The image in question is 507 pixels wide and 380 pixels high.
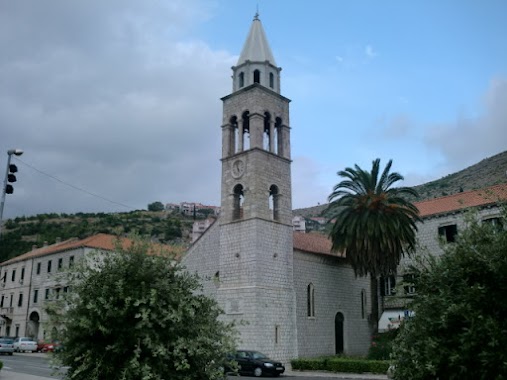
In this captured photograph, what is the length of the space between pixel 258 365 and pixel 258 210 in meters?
9.51

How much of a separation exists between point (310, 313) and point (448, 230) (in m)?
12.3

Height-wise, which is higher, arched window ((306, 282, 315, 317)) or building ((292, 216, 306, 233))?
building ((292, 216, 306, 233))

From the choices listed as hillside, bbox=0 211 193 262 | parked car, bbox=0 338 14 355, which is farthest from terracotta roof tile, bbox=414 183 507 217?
hillside, bbox=0 211 193 262

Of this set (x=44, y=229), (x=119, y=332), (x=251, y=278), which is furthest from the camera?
(x=44, y=229)

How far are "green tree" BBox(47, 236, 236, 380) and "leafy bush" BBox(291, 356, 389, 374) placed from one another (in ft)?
60.4

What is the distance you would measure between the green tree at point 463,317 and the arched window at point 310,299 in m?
25.4

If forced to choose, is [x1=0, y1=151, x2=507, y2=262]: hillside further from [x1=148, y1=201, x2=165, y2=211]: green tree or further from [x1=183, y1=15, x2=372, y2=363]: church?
[x1=183, y1=15, x2=372, y2=363]: church

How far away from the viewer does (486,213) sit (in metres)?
33.4

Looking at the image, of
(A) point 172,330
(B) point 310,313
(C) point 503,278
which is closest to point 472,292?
(C) point 503,278

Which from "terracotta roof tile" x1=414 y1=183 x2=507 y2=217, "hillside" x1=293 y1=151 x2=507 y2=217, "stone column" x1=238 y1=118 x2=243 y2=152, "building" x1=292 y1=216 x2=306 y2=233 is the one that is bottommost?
"terracotta roof tile" x1=414 y1=183 x2=507 y2=217

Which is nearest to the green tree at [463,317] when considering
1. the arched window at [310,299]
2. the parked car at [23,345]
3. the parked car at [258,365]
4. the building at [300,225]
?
the parked car at [258,365]

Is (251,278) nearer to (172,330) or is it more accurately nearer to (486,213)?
(486,213)

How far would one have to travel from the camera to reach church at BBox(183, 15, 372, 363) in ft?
98.1

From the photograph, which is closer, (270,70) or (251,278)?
(251,278)
